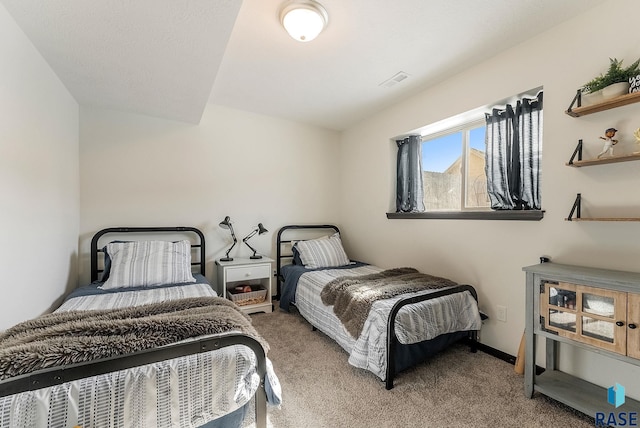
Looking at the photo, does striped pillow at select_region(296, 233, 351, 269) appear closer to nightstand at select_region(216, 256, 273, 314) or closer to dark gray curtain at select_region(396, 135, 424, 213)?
nightstand at select_region(216, 256, 273, 314)

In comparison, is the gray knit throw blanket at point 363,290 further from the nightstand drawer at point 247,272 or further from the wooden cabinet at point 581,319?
the nightstand drawer at point 247,272

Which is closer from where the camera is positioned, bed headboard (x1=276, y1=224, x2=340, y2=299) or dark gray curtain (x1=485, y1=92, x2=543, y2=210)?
dark gray curtain (x1=485, y1=92, x2=543, y2=210)

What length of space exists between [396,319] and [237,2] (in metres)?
2.02

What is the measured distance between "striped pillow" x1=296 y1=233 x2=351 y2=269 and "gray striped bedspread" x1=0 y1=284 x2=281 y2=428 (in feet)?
6.15

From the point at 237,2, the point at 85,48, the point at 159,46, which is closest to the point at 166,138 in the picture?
the point at 85,48

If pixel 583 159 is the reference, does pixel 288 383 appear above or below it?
below

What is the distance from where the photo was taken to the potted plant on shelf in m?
1.49

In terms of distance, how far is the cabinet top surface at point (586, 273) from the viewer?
4.51ft

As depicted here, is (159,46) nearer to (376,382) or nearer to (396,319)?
(396,319)

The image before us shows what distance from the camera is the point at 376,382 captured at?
1817 mm

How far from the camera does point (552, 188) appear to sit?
1855mm

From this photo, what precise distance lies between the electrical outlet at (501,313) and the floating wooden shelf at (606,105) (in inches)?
56.7

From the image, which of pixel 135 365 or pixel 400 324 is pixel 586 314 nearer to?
pixel 400 324

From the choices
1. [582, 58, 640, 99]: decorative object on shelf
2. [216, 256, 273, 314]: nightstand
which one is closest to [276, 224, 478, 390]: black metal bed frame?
[582, 58, 640, 99]: decorative object on shelf
